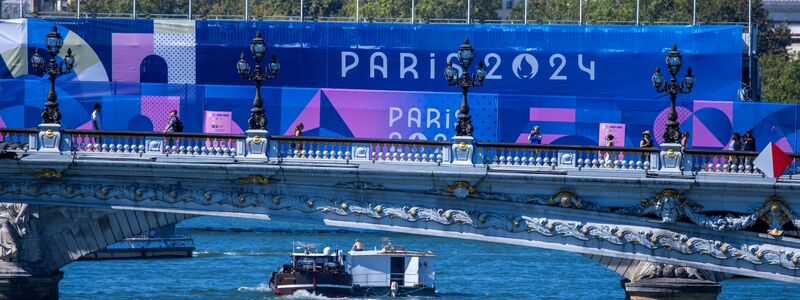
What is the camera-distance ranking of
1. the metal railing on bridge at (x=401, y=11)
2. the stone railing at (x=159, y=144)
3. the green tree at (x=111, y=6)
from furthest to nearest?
the green tree at (x=111, y=6)
the metal railing on bridge at (x=401, y=11)
the stone railing at (x=159, y=144)

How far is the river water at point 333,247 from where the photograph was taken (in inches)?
3086

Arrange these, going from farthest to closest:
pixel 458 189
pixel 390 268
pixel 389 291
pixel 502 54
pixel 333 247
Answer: pixel 333 247
pixel 389 291
pixel 390 268
pixel 502 54
pixel 458 189

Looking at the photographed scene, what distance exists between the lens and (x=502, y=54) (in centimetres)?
6738

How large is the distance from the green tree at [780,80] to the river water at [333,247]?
23.3m

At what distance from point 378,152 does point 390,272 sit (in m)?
29.6

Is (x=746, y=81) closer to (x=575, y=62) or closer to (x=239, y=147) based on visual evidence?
(x=575, y=62)

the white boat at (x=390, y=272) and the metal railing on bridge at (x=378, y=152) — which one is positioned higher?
the metal railing on bridge at (x=378, y=152)

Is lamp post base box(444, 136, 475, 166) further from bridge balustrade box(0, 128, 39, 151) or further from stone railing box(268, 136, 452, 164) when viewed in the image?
bridge balustrade box(0, 128, 39, 151)

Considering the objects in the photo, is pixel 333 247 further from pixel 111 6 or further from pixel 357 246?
pixel 111 6

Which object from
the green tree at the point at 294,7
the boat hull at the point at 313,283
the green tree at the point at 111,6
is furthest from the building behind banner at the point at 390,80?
the green tree at the point at 294,7

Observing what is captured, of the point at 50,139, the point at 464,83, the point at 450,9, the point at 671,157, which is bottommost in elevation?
the point at 671,157

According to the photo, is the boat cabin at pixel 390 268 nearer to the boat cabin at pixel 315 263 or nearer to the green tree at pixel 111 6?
the boat cabin at pixel 315 263

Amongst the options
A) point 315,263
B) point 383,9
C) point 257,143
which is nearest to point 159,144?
point 257,143

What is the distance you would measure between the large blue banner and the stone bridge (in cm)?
1202
